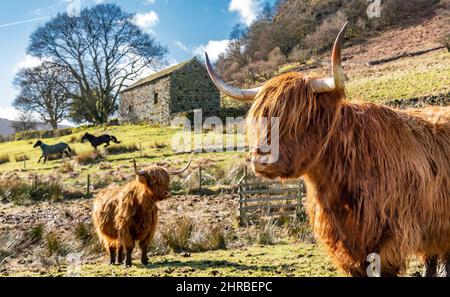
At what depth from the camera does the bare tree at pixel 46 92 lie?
13.2 metres

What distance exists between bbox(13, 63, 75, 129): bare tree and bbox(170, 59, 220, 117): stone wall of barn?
670 centimetres

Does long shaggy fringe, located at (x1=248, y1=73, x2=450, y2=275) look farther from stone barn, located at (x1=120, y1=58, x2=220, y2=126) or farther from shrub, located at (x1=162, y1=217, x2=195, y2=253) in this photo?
stone barn, located at (x1=120, y1=58, x2=220, y2=126)

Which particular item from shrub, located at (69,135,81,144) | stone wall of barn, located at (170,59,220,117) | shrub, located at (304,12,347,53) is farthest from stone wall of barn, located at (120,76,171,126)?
shrub, located at (304,12,347,53)

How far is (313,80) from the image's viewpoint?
233 centimetres

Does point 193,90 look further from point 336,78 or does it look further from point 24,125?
point 336,78

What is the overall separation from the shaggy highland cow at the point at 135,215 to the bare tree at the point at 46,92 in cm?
678

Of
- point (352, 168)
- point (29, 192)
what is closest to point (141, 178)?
point (352, 168)

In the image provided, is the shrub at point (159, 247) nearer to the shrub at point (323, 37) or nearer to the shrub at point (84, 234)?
the shrub at point (84, 234)

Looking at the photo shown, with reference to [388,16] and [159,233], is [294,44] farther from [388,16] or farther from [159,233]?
[388,16]

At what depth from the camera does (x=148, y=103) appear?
1122 inches

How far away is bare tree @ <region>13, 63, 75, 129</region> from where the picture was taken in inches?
519

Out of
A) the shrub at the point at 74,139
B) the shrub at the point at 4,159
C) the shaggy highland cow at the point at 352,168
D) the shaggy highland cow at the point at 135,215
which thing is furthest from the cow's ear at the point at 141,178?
the shrub at the point at 74,139

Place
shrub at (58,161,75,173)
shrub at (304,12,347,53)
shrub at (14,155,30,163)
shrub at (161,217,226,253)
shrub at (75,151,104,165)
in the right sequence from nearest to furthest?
shrub at (161,217,226,253) → shrub at (58,161,75,173) → shrub at (75,151,104,165) → shrub at (14,155,30,163) → shrub at (304,12,347,53)

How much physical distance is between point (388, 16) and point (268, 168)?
4405 cm
